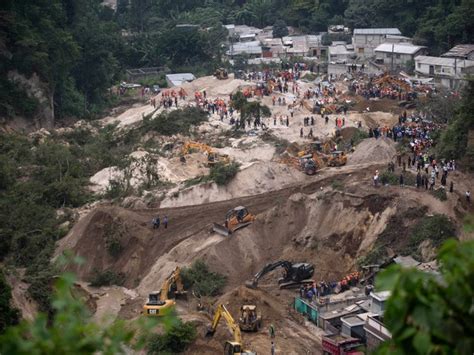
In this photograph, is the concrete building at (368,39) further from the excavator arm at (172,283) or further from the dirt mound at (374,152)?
the excavator arm at (172,283)

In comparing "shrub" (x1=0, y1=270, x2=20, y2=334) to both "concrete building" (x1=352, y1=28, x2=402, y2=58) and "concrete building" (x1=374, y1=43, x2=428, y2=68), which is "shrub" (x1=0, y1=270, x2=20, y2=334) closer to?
"concrete building" (x1=374, y1=43, x2=428, y2=68)

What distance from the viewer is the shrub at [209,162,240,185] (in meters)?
39.0

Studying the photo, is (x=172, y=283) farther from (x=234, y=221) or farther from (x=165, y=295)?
(x=234, y=221)

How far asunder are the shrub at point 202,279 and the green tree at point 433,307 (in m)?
23.5

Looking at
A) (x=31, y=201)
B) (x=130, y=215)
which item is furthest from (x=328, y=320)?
(x=31, y=201)

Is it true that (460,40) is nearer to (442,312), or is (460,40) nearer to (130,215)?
(130,215)

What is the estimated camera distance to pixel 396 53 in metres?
72.6

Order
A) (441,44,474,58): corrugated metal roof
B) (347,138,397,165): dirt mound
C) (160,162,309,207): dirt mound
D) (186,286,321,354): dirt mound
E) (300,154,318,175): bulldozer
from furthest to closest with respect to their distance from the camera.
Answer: (441,44,474,58): corrugated metal roof → (347,138,397,165): dirt mound → (300,154,318,175): bulldozer → (160,162,309,207): dirt mound → (186,286,321,354): dirt mound

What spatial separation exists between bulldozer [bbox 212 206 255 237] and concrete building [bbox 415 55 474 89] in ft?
105

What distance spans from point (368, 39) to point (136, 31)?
101 ft

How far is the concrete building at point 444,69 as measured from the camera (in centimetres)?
6288

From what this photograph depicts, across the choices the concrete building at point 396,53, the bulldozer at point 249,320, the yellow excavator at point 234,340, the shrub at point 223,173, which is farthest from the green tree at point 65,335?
the concrete building at point 396,53

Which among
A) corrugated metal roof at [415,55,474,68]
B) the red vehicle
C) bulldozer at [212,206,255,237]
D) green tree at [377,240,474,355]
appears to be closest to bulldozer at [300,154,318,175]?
bulldozer at [212,206,255,237]

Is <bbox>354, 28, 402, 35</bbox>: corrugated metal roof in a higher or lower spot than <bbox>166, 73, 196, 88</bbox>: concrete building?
higher
